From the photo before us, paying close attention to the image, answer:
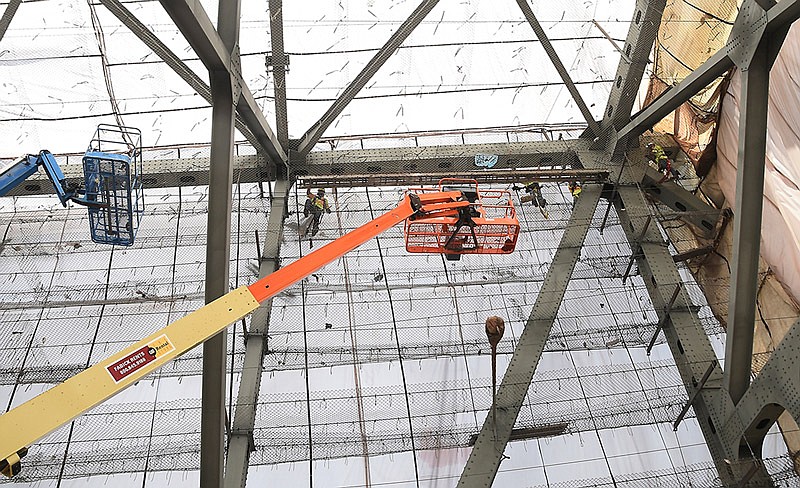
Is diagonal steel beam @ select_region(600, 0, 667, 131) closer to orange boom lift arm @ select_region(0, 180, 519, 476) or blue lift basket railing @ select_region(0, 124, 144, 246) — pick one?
orange boom lift arm @ select_region(0, 180, 519, 476)

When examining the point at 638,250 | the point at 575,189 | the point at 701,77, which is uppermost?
the point at 575,189

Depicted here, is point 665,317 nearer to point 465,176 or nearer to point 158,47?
point 465,176

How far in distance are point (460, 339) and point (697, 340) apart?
2.29 metres

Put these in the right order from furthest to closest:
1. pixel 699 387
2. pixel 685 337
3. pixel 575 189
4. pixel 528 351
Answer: pixel 575 189
pixel 528 351
pixel 685 337
pixel 699 387

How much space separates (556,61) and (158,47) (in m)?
4.00

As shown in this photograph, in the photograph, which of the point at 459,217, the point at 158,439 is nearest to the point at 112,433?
the point at 158,439

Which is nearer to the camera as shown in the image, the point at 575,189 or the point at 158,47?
the point at 158,47

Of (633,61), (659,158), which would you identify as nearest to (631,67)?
(633,61)

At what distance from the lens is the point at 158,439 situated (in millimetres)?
7488

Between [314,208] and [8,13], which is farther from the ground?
[8,13]

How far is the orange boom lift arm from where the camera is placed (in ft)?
13.7

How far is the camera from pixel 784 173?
7.33 meters

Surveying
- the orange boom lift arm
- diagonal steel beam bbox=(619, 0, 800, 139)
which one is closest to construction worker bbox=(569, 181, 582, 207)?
diagonal steel beam bbox=(619, 0, 800, 139)

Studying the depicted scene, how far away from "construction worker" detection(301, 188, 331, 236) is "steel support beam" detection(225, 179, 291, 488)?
25cm
